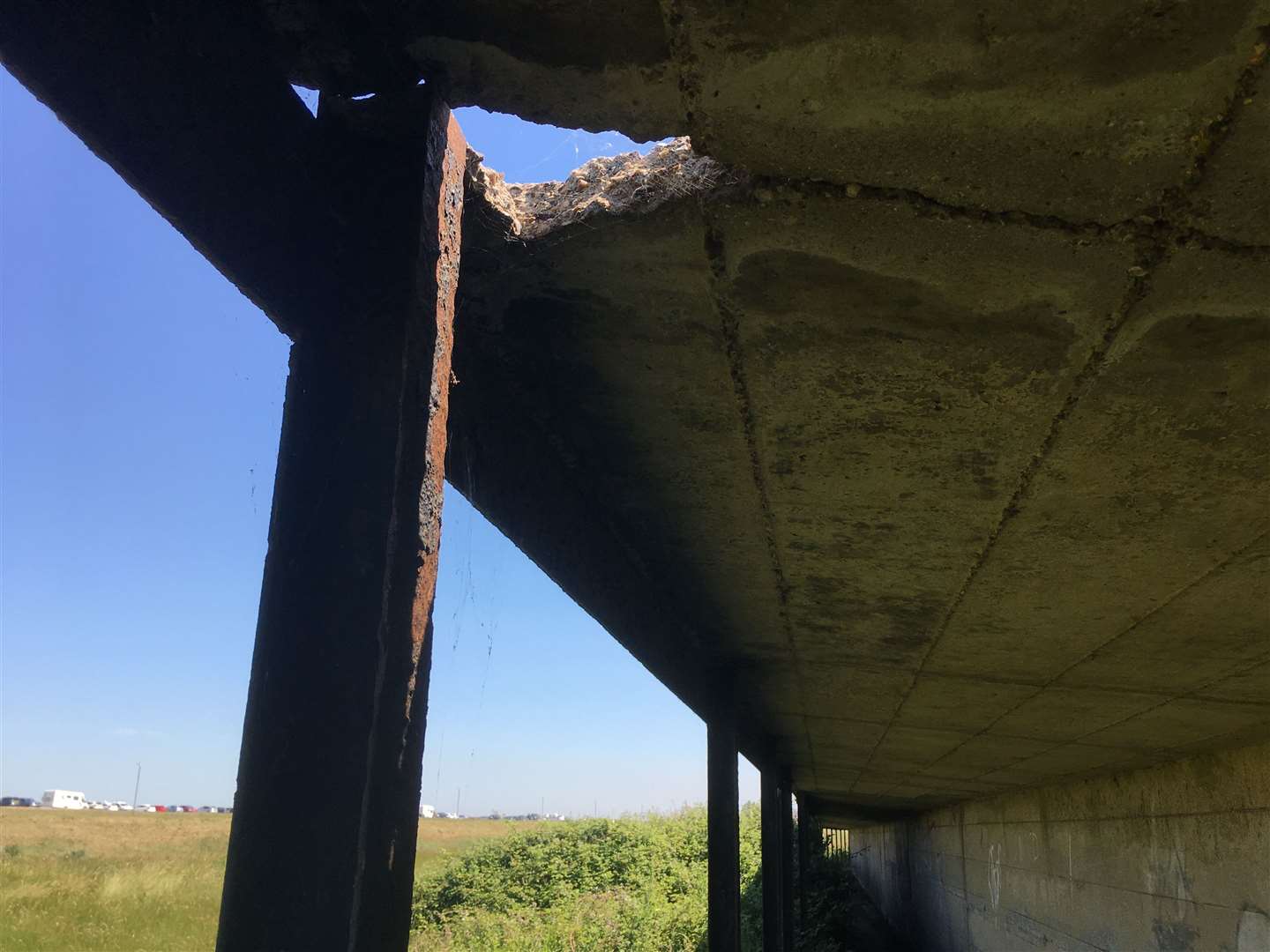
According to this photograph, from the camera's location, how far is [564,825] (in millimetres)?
30219

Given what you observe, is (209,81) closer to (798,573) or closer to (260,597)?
(260,597)

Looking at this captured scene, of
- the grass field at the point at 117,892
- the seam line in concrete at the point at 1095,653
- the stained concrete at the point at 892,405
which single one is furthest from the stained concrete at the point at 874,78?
the grass field at the point at 117,892

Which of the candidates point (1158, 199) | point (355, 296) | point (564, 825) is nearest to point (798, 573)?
point (1158, 199)

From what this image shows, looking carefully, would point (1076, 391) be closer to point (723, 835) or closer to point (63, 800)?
point (723, 835)

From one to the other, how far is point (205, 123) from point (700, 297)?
1.05m

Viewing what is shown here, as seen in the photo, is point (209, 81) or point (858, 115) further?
point (858, 115)

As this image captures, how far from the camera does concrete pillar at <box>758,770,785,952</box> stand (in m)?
10.9

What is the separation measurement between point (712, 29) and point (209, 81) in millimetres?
757

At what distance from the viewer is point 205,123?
4.52 ft

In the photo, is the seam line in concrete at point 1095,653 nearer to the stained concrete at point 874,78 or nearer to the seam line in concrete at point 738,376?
the seam line in concrete at point 738,376

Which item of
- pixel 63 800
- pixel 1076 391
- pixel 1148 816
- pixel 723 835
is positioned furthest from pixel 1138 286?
pixel 63 800

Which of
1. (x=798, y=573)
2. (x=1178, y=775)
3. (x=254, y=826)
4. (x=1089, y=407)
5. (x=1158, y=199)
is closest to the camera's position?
(x=254, y=826)

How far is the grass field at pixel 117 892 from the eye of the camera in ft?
68.0

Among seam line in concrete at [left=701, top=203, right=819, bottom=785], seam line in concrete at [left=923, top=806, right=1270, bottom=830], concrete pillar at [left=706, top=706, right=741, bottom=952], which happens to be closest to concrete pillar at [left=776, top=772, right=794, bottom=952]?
seam line in concrete at [left=923, top=806, right=1270, bottom=830]
